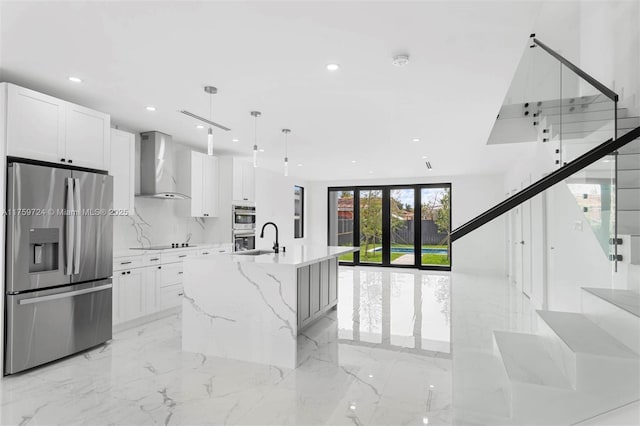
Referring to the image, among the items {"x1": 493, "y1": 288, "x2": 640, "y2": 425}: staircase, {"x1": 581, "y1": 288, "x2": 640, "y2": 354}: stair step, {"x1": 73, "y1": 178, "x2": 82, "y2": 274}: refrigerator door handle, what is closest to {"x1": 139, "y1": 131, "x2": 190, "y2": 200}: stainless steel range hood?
{"x1": 73, "y1": 178, "x2": 82, "y2": 274}: refrigerator door handle

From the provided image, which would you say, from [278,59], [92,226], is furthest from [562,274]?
[92,226]

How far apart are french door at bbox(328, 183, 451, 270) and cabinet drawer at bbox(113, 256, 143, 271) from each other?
6.36 m

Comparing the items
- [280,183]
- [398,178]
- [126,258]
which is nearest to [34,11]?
[126,258]

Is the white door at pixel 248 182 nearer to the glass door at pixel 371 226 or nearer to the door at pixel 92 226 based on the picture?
the door at pixel 92 226

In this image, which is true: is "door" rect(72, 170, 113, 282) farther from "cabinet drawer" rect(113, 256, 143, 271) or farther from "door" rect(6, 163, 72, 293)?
"cabinet drawer" rect(113, 256, 143, 271)

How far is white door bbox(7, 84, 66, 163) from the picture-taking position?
2.96 m

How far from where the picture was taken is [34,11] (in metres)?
2.17

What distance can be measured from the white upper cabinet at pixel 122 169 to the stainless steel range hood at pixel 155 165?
0.36 m

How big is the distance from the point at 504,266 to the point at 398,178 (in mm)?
3301

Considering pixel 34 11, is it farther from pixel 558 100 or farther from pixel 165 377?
pixel 558 100

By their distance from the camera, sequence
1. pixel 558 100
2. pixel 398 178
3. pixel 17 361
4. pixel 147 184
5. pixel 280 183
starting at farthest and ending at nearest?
pixel 398 178 < pixel 280 183 < pixel 147 184 < pixel 558 100 < pixel 17 361

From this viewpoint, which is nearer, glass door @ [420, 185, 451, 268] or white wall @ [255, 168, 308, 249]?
white wall @ [255, 168, 308, 249]

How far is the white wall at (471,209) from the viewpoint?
7.79 meters

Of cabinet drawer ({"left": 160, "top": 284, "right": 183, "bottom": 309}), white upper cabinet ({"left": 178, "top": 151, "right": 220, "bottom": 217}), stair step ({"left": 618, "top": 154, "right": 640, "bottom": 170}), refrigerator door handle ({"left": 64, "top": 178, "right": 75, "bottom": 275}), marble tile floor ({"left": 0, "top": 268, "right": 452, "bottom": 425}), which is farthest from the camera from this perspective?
white upper cabinet ({"left": 178, "top": 151, "right": 220, "bottom": 217})
